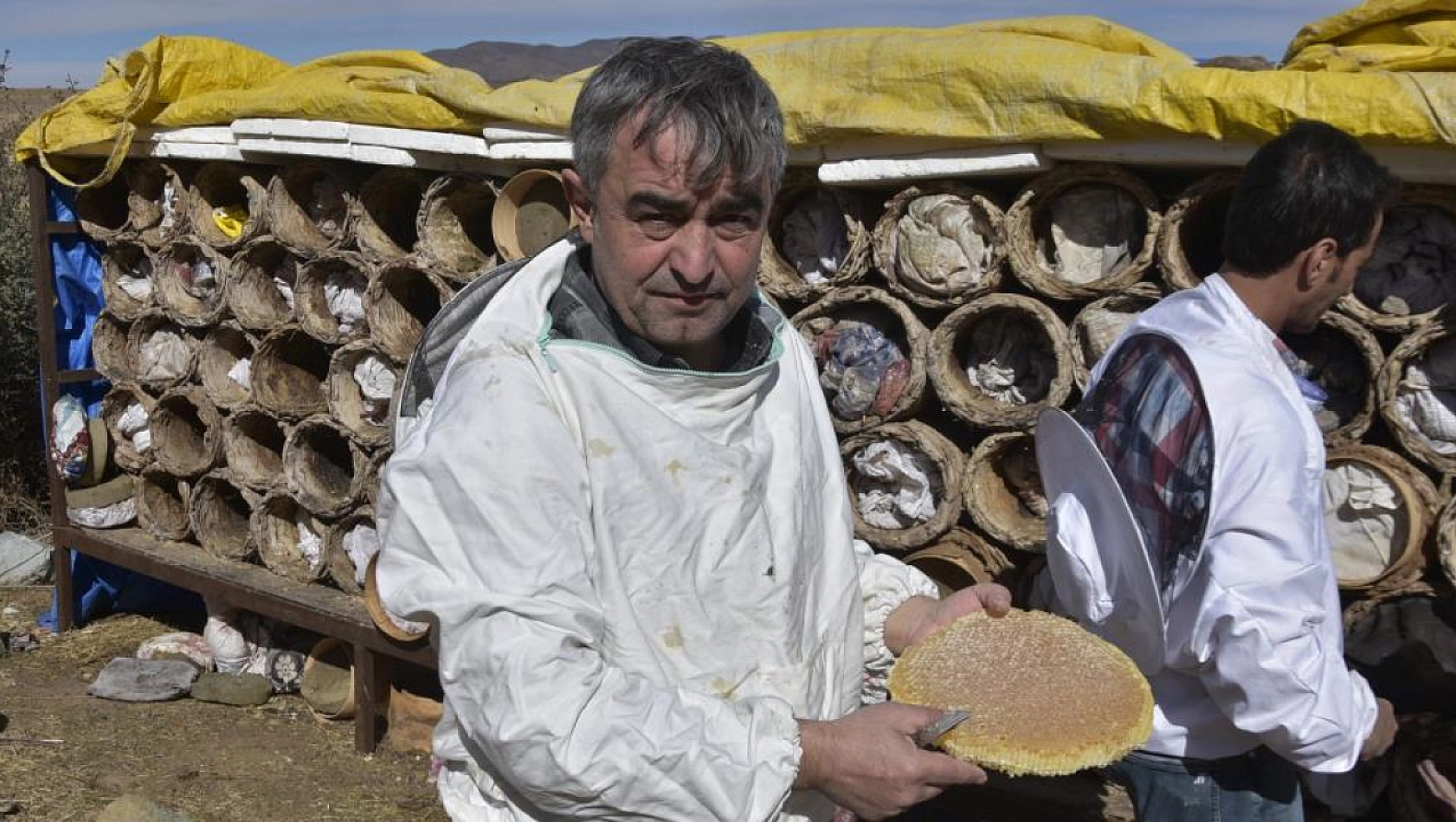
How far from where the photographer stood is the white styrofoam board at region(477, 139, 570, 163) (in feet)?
13.9

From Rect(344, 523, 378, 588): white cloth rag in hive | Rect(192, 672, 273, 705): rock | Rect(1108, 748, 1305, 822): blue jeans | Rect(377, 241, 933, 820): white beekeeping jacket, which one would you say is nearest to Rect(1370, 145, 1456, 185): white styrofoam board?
Rect(1108, 748, 1305, 822): blue jeans

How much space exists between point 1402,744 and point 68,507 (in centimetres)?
551

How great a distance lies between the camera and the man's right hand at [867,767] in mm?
1516

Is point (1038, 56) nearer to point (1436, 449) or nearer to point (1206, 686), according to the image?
point (1436, 449)

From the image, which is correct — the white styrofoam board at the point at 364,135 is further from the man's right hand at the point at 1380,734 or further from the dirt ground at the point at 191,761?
the man's right hand at the point at 1380,734

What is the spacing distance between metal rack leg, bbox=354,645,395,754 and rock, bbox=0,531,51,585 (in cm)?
316

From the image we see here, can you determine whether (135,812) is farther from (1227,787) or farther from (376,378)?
(1227,787)

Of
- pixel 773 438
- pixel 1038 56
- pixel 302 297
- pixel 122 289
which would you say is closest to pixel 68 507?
pixel 122 289

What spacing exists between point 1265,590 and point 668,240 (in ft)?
3.77

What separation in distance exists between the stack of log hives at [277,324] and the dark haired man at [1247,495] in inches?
96.9

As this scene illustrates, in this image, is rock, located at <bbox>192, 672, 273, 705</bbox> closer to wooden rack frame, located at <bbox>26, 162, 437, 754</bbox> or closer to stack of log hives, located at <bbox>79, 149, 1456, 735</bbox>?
wooden rack frame, located at <bbox>26, 162, 437, 754</bbox>

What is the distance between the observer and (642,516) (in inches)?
62.6

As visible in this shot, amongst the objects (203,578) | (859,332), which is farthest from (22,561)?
(859,332)

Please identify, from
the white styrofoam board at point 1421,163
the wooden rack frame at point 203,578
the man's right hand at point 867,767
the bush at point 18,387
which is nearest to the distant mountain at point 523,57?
the wooden rack frame at point 203,578
